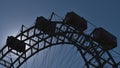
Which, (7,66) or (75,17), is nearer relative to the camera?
(75,17)

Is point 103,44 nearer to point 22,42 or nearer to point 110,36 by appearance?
point 110,36

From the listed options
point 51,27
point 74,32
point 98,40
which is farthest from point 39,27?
point 98,40

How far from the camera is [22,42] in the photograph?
129 ft

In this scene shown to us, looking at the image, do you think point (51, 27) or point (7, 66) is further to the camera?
point (7, 66)

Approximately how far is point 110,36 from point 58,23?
18.2ft

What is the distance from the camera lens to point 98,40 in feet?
128

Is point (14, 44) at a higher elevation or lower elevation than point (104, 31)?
higher

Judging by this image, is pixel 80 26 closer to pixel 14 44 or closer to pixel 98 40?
pixel 98 40

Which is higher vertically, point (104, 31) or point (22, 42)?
point (22, 42)

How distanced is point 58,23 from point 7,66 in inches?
293

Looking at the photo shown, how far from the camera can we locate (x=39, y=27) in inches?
1495

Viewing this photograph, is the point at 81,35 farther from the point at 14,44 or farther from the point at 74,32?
the point at 14,44

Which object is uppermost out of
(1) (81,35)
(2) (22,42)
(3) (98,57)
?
(2) (22,42)

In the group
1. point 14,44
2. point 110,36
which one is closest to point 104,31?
point 110,36
